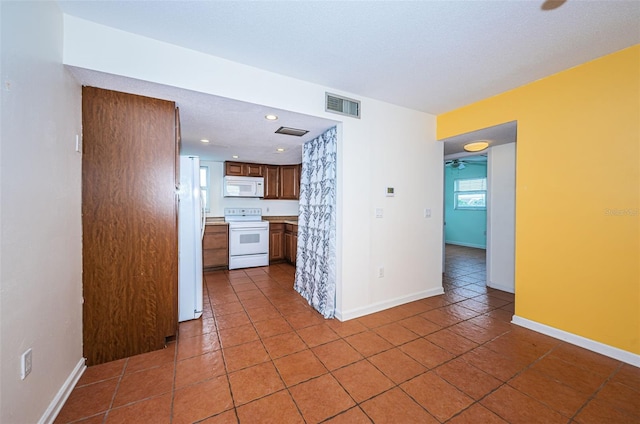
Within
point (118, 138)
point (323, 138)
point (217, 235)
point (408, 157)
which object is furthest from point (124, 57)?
point (217, 235)

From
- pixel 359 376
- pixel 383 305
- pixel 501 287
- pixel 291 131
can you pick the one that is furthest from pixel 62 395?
pixel 501 287

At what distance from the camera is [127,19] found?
5.45 feet

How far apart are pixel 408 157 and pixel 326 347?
8.27 feet

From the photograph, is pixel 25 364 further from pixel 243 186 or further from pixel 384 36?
pixel 243 186

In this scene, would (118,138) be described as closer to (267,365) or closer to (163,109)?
(163,109)

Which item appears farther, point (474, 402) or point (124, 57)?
point (124, 57)

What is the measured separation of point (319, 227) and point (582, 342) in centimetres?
279

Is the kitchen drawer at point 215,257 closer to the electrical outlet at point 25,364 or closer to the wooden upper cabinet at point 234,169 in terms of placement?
the wooden upper cabinet at point 234,169

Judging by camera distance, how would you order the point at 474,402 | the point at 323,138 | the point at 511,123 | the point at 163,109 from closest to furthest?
the point at 474,402, the point at 163,109, the point at 511,123, the point at 323,138

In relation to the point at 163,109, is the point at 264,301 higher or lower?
lower

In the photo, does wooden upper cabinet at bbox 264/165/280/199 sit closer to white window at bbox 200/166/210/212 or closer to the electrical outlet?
white window at bbox 200/166/210/212

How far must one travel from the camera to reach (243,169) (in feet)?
17.1

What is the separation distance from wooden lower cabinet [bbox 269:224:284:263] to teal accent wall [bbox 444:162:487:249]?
5.22 m

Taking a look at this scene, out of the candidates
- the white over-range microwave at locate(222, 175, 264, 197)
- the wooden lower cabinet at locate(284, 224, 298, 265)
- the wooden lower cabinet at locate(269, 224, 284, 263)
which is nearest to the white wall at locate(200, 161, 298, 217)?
the white over-range microwave at locate(222, 175, 264, 197)
